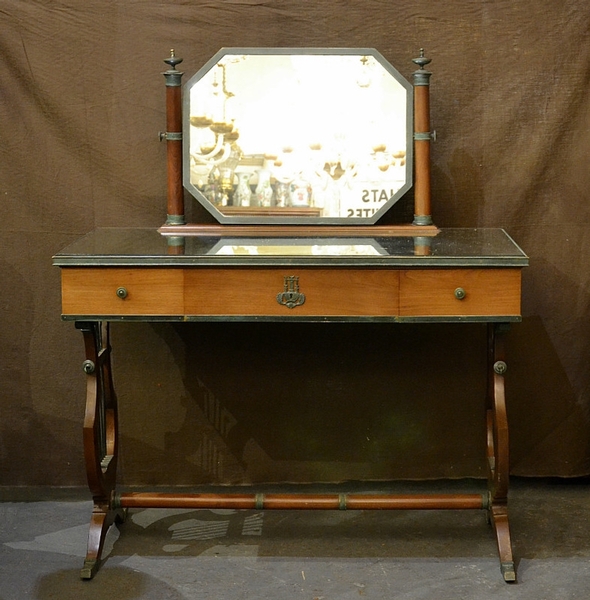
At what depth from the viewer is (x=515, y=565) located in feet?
9.77

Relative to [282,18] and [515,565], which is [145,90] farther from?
[515,565]

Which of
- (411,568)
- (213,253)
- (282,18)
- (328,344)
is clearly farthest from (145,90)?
(411,568)

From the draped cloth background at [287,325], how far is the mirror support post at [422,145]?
20 cm

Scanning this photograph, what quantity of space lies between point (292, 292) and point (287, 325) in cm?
75

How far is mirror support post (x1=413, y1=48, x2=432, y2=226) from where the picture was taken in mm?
3113

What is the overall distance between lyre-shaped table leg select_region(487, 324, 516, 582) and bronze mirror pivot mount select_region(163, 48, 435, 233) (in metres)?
0.50

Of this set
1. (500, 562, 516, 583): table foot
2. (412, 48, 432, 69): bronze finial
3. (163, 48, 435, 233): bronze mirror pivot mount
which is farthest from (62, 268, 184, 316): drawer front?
(500, 562, 516, 583): table foot

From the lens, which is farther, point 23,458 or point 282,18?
point 23,458

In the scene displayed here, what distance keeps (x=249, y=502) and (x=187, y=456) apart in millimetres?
522

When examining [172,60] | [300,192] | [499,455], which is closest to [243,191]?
[300,192]

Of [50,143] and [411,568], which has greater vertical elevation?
[50,143]

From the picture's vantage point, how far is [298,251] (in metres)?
2.77

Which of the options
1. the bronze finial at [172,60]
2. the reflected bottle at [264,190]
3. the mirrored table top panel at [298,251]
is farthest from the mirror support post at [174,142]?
the reflected bottle at [264,190]

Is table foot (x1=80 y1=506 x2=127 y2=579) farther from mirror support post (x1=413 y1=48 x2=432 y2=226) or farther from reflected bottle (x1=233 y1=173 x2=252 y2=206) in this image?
mirror support post (x1=413 y1=48 x2=432 y2=226)
